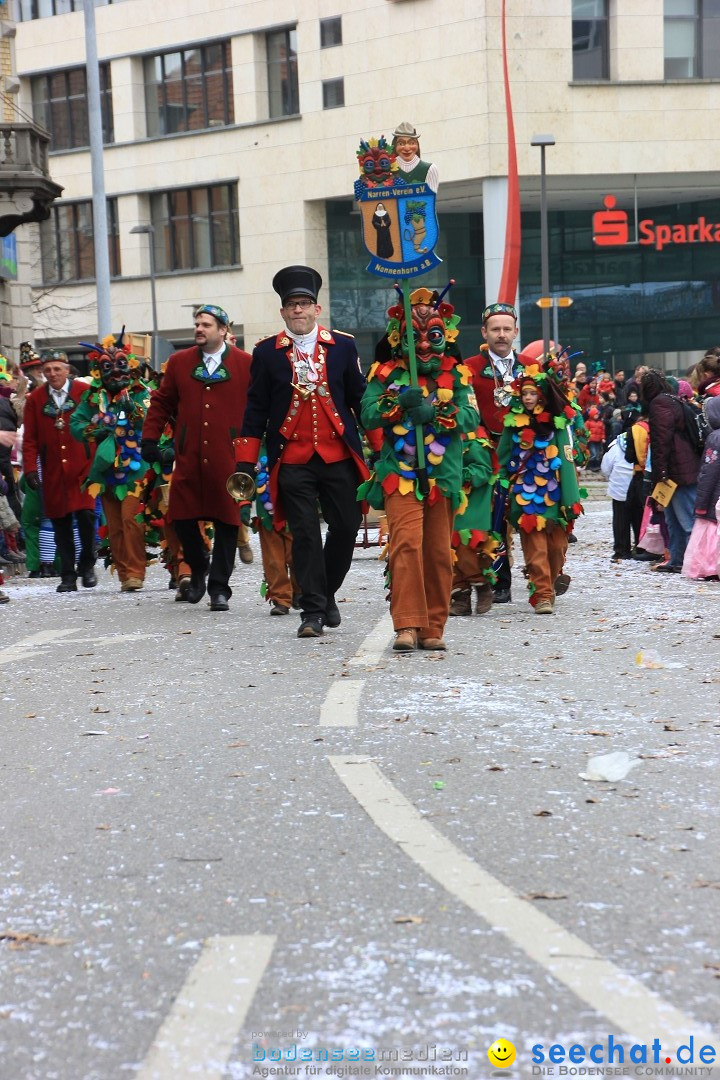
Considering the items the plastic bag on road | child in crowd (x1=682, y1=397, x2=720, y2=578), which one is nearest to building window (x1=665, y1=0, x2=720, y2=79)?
child in crowd (x1=682, y1=397, x2=720, y2=578)

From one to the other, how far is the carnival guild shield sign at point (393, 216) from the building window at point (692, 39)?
3826 centimetres

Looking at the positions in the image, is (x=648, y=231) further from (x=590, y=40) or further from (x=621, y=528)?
(x=621, y=528)

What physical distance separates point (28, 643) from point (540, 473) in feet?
11.6

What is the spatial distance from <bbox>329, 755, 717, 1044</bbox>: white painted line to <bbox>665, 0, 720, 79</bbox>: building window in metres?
44.1

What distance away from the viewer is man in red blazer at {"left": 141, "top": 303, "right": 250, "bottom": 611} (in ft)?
40.5

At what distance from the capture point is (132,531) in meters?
14.5

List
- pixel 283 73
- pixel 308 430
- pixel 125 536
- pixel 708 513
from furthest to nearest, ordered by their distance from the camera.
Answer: pixel 283 73, pixel 125 536, pixel 708 513, pixel 308 430

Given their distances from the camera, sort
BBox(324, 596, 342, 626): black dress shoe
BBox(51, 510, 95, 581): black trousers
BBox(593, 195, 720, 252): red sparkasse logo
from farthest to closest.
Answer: BBox(593, 195, 720, 252): red sparkasse logo, BBox(51, 510, 95, 581): black trousers, BBox(324, 596, 342, 626): black dress shoe

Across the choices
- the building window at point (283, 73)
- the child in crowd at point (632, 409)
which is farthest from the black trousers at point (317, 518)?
the building window at point (283, 73)

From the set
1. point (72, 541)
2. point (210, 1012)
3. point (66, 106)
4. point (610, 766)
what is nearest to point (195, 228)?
point (66, 106)

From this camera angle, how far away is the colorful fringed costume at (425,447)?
9680 mm

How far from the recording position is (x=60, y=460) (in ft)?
48.9

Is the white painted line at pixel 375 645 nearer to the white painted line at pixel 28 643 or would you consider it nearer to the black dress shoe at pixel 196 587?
the black dress shoe at pixel 196 587

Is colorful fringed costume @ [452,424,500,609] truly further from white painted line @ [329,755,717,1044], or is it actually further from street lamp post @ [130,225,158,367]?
street lamp post @ [130,225,158,367]
